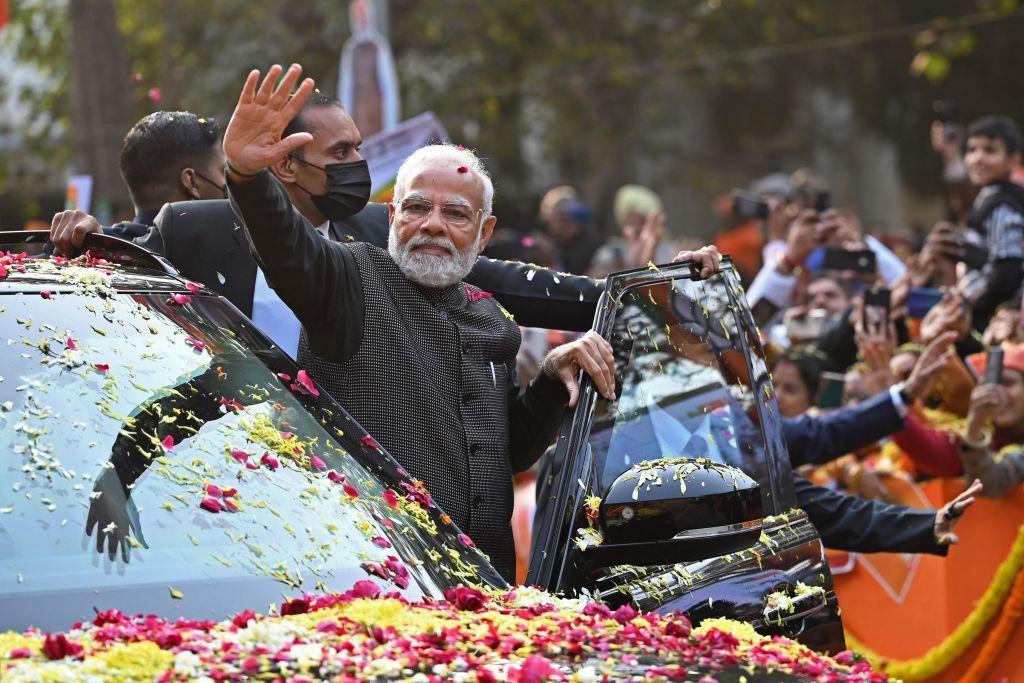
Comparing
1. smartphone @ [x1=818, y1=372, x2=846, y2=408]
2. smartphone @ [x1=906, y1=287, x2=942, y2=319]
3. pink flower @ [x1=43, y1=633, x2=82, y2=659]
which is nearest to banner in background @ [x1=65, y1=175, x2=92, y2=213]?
smartphone @ [x1=818, y1=372, x2=846, y2=408]

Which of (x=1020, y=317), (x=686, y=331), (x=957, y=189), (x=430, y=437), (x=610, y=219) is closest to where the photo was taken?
(x=430, y=437)

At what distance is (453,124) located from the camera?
22.9m

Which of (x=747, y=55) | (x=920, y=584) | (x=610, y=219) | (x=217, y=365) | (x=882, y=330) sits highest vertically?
(x=747, y=55)

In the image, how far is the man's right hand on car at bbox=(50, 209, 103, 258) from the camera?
422 cm

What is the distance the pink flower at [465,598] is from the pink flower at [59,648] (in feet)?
2.62

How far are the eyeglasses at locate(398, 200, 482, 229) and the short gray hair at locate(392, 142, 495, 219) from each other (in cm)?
4

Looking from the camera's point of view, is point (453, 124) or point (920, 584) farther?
point (453, 124)

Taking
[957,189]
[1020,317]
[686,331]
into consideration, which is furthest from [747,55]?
[686,331]

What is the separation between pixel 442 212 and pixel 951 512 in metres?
1.94

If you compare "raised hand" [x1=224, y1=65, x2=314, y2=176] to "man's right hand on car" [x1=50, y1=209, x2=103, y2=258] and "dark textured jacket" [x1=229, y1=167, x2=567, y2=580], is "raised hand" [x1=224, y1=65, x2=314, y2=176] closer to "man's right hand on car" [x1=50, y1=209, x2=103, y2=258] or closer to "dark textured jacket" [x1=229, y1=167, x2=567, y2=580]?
"dark textured jacket" [x1=229, y1=167, x2=567, y2=580]

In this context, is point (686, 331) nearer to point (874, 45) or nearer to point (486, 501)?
Answer: point (486, 501)

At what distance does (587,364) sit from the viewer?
4.17 metres

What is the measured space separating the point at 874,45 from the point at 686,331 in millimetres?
22155

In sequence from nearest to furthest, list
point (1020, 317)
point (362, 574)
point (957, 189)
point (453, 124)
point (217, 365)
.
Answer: point (362, 574) < point (217, 365) < point (1020, 317) < point (957, 189) < point (453, 124)
